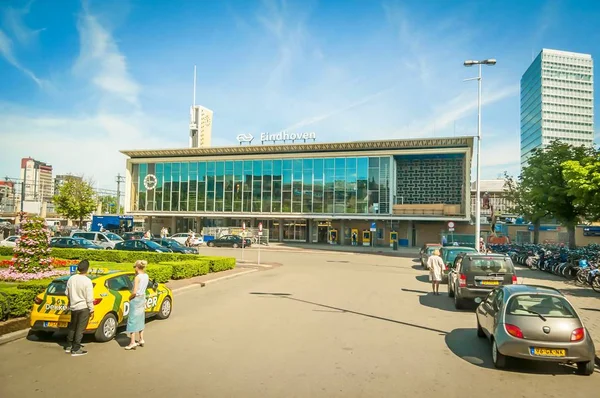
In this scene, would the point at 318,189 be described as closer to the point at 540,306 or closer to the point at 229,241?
the point at 229,241

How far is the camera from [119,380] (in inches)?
267

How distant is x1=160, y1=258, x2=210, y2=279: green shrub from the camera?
740 inches

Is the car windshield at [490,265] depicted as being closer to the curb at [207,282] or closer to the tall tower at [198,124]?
the curb at [207,282]

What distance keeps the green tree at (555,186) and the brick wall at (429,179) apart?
10.9 metres

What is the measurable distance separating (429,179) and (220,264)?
37738 millimetres

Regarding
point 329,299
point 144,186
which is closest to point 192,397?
point 329,299

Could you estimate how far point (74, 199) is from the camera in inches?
2296

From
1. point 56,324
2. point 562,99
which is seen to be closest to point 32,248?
point 56,324

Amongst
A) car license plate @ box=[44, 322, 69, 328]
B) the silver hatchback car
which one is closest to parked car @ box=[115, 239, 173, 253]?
car license plate @ box=[44, 322, 69, 328]

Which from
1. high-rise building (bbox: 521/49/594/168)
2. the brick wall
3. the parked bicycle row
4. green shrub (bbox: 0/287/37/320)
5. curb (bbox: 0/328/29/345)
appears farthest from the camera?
high-rise building (bbox: 521/49/594/168)

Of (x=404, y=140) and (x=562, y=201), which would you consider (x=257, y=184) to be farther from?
(x=562, y=201)

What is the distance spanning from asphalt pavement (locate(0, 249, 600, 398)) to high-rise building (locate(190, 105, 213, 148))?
75.1m

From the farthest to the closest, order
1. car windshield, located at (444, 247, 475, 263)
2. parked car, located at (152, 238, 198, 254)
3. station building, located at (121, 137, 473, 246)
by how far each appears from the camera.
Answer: station building, located at (121, 137, 473, 246) → parked car, located at (152, 238, 198, 254) → car windshield, located at (444, 247, 475, 263)

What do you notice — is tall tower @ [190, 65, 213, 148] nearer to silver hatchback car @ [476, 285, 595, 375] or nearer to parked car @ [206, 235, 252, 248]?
parked car @ [206, 235, 252, 248]
